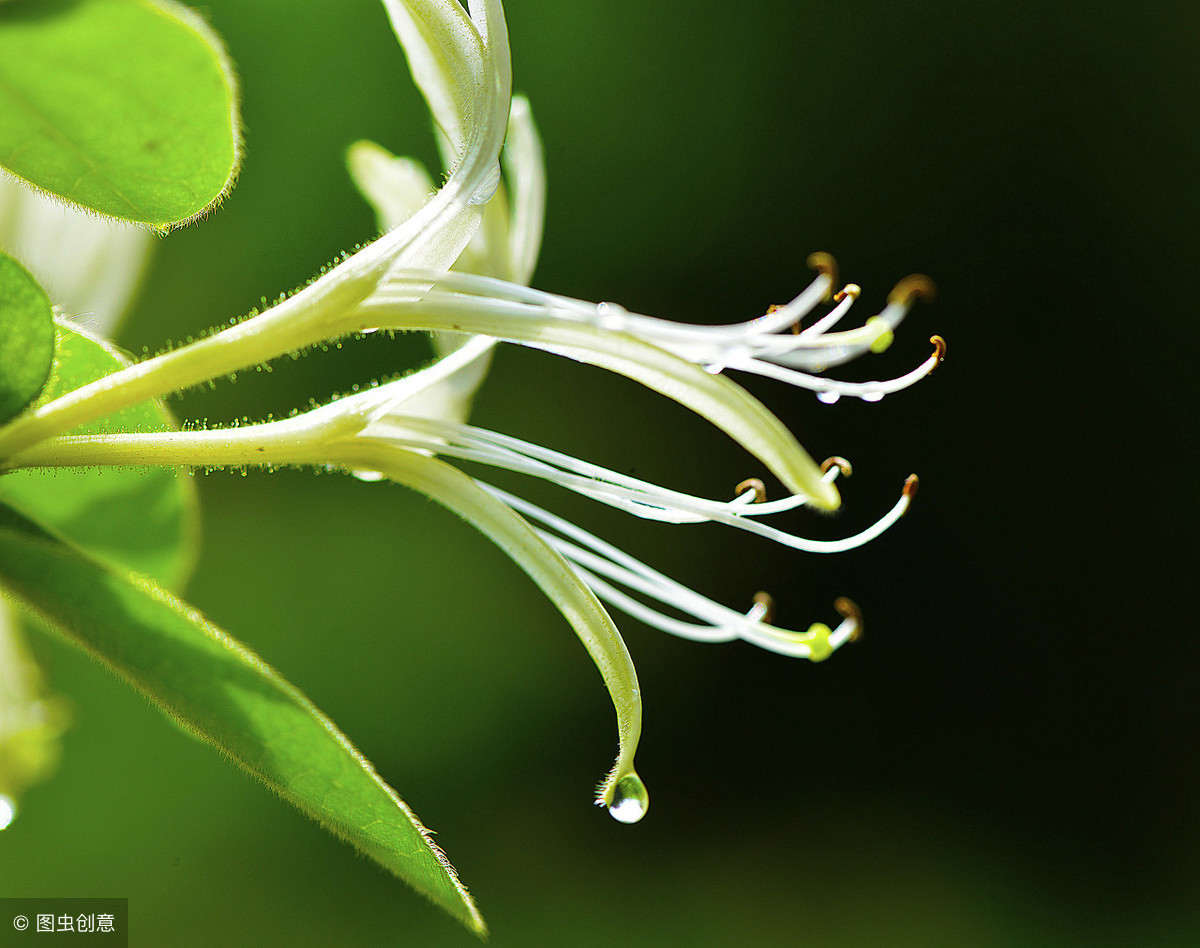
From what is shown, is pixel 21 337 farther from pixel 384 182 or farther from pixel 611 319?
pixel 384 182

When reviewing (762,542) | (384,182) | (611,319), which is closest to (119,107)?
(611,319)

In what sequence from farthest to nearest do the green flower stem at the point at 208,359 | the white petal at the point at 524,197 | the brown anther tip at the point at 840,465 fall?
the white petal at the point at 524,197 < the brown anther tip at the point at 840,465 < the green flower stem at the point at 208,359

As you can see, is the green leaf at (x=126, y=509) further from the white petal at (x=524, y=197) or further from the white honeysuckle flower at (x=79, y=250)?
the white petal at (x=524, y=197)

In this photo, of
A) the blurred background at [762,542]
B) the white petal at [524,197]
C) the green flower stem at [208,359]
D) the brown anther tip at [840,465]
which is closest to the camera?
the green flower stem at [208,359]

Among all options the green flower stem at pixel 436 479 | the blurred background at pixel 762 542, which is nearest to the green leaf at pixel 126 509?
the green flower stem at pixel 436 479

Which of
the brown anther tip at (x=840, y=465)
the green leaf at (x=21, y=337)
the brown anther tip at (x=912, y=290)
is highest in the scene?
the brown anther tip at (x=912, y=290)

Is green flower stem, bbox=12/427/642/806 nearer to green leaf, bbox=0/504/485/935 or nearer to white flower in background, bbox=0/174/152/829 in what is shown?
green leaf, bbox=0/504/485/935
